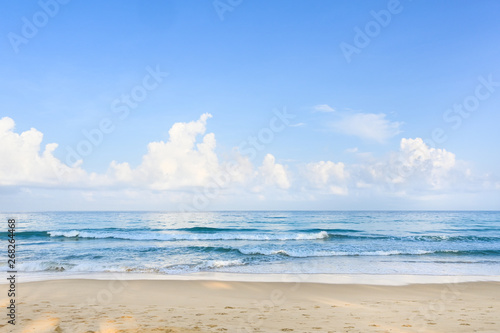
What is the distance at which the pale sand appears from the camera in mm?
6664

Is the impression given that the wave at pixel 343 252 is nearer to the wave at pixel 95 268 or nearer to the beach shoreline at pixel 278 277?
the wave at pixel 95 268

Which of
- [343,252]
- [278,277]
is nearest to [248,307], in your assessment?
[278,277]

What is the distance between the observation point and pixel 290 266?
15719 mm

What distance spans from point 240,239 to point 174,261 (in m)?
13.1

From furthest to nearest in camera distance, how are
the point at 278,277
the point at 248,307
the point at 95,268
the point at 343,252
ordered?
the point at 343,252 < the point at 95,268 < the point at 278,277 < the point at 248,307

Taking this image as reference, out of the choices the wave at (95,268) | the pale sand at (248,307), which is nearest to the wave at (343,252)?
the wave at (95,268)

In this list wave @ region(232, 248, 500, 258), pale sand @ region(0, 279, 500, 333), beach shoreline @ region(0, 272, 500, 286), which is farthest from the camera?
wave @ region(232, 248, 500, 258)

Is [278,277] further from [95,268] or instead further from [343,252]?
[343,252]

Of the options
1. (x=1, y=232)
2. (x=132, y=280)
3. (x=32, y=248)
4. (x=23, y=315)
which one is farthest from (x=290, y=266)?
(x=1, y=232)

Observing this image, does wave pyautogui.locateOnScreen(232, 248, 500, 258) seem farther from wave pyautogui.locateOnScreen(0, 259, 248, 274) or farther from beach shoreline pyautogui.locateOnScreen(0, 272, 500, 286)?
beach shoreline pyautogui.locateOnScreen(0, 272, 500, 286)

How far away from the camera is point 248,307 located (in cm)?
855

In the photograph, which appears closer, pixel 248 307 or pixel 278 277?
pixel 248 307

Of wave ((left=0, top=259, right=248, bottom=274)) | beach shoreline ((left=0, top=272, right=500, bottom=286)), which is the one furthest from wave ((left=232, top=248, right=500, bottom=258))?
beach shoreline ((left=0, top=272, right=500, bottom=286))

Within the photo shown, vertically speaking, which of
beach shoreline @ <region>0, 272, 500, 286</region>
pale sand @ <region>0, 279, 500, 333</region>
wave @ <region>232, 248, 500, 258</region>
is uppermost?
pale sand @ <region>0, 279, 500, 333</region>
